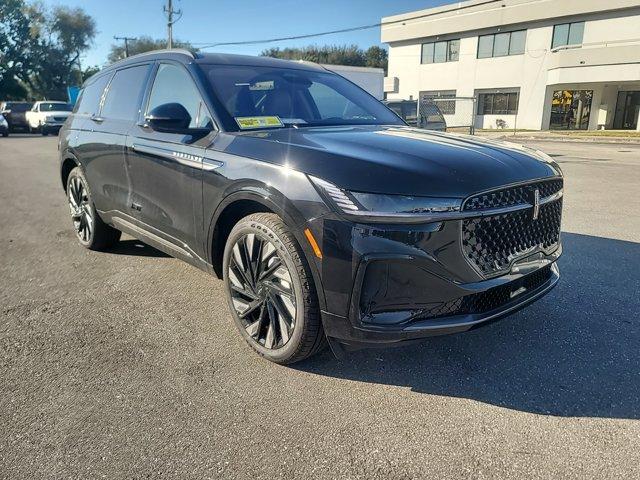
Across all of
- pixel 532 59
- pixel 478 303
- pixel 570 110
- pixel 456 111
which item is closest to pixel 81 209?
pixel 478 303

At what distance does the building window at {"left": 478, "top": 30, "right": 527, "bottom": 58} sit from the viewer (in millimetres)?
32469

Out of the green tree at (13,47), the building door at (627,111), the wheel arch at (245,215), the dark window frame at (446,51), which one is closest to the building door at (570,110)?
the building door at (627,111)

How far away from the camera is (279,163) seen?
8.77 ft

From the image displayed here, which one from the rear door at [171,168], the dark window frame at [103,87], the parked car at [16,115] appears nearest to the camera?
the rear door at [171,168]

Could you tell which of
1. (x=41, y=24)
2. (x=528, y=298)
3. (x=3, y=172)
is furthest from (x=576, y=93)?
(x=41, y=24)

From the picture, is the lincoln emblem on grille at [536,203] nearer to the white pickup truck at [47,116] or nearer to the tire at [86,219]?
the tire at [86,219]

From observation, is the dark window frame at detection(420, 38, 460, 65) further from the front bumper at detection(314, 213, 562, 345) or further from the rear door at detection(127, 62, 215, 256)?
the front bumper at detection(314, 213, 562, 345)

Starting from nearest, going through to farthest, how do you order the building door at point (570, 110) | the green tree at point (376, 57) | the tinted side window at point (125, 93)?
the tinted side window at point (125, 93), the building door at point (570, 110), the green tree at point (376, 57)

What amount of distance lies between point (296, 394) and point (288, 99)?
2.16 m

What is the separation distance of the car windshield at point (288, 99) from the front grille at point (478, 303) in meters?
1.67

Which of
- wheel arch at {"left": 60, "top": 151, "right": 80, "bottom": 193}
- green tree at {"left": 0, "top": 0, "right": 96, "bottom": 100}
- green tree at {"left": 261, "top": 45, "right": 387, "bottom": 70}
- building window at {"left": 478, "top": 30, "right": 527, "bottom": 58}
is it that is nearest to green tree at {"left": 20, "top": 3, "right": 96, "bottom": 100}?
green tree at {"left": 0, "top": 0, "right": 96, "bottom": 100}

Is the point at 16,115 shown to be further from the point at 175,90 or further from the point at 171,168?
the point at 171,168

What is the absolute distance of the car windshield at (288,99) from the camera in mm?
3350

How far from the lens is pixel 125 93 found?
4.36 metres
